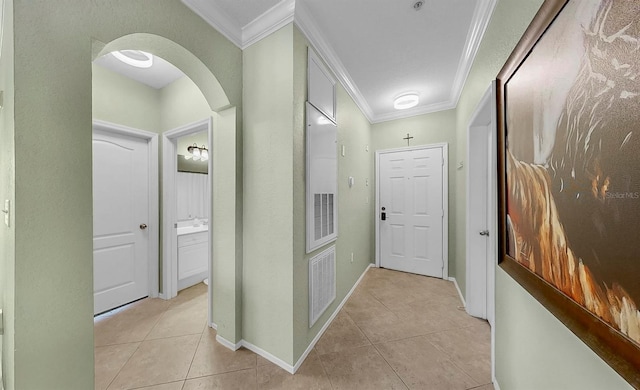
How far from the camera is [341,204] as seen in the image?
258 centimetres

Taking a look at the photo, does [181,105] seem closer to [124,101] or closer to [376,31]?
[124,101]

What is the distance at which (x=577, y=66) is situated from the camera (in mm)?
663

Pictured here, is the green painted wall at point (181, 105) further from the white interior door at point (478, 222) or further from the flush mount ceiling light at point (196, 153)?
the white interior door at point (478, 222)

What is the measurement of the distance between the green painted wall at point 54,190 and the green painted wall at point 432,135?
333 cm

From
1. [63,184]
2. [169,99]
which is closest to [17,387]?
[63,184]

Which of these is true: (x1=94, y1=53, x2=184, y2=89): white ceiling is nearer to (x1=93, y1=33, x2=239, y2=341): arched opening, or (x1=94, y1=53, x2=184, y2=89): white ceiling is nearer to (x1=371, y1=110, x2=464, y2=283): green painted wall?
(x1=93, y1=33, x2=239, y2=341): arched opening

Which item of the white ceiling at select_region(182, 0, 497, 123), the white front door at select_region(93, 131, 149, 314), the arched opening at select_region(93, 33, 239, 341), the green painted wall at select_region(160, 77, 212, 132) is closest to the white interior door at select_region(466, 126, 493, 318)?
the white ceiling at select_region(182, 0, 497, 123)

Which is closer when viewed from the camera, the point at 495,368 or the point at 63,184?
the point at 63,184

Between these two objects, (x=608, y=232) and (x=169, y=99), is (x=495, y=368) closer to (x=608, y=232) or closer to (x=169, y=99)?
(x=608, y=232)

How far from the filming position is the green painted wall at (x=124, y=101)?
2.24m

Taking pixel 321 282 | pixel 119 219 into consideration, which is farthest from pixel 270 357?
pixel 119 219

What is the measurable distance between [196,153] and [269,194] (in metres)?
2.49

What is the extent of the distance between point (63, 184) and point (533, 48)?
2118 mm

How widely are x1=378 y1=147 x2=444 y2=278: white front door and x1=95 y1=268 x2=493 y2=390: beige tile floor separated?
3.06 feet
